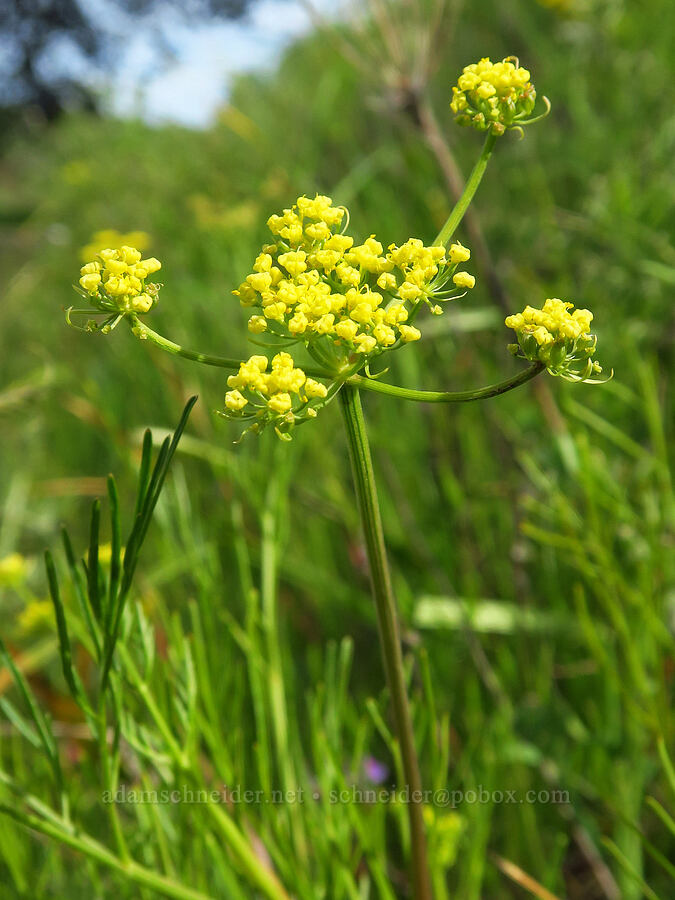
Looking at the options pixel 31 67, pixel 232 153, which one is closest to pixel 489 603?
pixel 232 153

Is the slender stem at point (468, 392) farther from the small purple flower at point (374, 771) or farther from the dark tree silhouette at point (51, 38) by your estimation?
the dark tree silhouette at point (51, 38)

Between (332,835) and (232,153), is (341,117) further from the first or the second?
(332,835)

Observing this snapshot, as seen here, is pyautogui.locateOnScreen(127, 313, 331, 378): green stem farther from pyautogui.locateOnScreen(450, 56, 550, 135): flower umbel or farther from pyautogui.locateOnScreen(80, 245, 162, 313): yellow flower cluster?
pyautogui.locateOnScreen(450, 56, 550, 135): flower umbel

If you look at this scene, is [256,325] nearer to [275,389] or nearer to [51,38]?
[275,389]

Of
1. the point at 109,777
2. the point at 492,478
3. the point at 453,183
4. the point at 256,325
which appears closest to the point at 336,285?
the point at 256,325

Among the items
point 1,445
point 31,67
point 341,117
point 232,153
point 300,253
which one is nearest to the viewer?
point 300,253

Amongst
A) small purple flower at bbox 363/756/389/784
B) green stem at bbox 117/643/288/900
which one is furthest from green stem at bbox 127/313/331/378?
small purple flower at bbox 363/756/389/784

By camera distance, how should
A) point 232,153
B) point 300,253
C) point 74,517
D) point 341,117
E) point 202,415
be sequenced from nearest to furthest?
point 300,253 → point 202,415 → point 74,517 → point 341,117 → point 232,153
